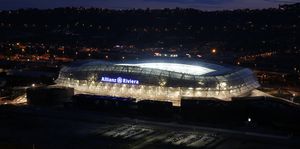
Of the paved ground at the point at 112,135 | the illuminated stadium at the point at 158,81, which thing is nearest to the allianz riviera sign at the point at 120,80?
the illuminated stadium at the point at 158,81

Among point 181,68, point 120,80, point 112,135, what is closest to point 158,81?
point 120,80

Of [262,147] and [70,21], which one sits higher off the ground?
[70,21]

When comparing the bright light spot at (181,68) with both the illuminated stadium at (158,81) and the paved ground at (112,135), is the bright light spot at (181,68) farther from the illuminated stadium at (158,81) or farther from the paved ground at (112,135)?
the paved ground at (112,135)


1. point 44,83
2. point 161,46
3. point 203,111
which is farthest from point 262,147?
point 161,46

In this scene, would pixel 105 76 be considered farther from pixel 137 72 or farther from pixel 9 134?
pixel 9 134

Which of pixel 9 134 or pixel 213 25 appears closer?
pixel 9 134

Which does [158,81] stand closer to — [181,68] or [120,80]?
[120,80]

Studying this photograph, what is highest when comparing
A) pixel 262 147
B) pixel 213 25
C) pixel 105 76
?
pixel 213 25

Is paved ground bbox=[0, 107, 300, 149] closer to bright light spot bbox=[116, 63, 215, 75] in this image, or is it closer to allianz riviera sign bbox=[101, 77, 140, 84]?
allianz riviera sign bbox=[101, 77, 140, 84]
